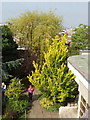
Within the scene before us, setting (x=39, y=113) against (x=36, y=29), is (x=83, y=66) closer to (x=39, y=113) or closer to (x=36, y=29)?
(x=39, y=113)

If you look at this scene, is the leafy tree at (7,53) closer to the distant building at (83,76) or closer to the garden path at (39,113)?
the garden path at (39,113)

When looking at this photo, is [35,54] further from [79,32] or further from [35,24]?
[79,32]

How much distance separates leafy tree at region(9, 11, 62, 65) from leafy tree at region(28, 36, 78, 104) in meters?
6.27

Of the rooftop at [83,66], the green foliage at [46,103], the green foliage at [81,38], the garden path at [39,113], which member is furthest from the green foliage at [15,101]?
the green foliage at [81,38]

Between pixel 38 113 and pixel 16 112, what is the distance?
1237 mm

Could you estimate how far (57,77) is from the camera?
28.2 feet

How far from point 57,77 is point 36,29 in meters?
7.87

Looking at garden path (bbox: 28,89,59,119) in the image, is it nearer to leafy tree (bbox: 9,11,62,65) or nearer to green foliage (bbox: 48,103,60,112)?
green foliage (bbox: 48,103,60,112)

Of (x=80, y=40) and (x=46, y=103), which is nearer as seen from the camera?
(x=46, y=103)

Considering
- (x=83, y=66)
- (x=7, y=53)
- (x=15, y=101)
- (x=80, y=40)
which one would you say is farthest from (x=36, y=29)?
(x=83, y=66)

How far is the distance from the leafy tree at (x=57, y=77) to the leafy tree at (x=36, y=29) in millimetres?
6268

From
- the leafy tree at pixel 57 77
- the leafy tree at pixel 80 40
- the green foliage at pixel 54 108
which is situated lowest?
the green foliage at pixel 54 108

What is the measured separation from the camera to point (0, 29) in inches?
489

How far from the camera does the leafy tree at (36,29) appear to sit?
594 inches
